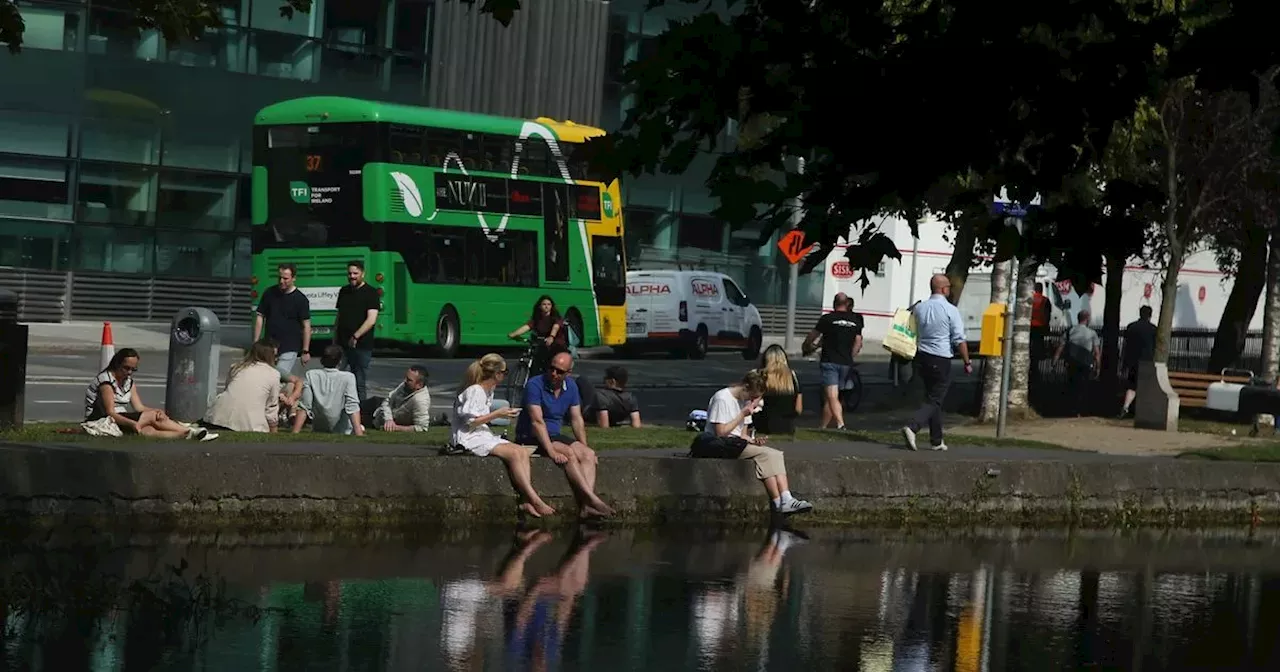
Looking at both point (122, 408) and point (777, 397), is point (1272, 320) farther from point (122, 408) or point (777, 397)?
point (122, 408)

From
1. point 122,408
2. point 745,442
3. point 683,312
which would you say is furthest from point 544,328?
point 683,312

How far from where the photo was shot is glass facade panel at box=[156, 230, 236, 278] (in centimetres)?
3934

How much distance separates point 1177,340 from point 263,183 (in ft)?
44.7

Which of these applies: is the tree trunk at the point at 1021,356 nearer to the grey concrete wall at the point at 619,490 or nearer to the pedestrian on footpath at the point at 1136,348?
the pedestrian on footpath at the point at 1136,348

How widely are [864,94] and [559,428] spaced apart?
801 cm

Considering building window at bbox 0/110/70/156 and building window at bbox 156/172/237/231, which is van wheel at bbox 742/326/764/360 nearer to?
building window at bbox 156/172/237/231

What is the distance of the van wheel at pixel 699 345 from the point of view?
131ft

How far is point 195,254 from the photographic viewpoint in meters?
39.8

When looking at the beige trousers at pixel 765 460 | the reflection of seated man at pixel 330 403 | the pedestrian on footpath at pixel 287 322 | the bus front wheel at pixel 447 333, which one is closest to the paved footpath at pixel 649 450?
the beige trousers at pixel 765 460

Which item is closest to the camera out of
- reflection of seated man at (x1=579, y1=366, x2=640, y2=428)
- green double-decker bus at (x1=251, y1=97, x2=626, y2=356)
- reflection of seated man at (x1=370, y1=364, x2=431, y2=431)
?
reflection of seated man at (x1=370, y1=364, x2=431, y2=431)

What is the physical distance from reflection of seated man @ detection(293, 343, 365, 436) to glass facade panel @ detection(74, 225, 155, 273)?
20.6 m

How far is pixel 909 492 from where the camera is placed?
17.5 m

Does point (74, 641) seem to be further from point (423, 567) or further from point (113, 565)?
point (423, 567)

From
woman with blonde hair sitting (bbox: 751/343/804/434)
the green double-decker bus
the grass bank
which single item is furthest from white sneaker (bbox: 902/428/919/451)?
the green double-decker bus
